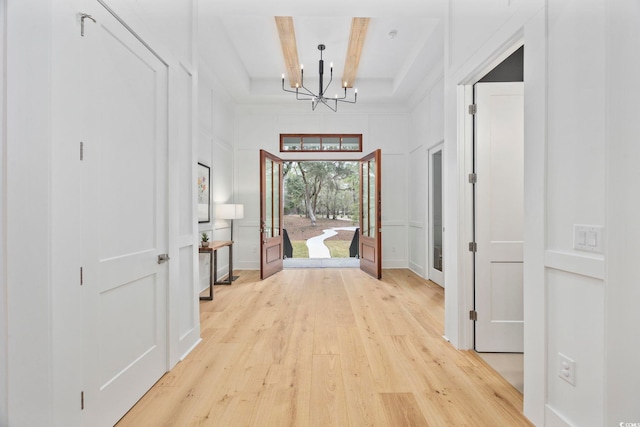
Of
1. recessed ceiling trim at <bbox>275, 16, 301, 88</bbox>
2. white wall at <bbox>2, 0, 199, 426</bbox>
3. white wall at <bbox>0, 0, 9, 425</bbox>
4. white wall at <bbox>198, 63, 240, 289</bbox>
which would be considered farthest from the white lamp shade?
white wall at <bbox>0, 0, 9, 425</bbox>

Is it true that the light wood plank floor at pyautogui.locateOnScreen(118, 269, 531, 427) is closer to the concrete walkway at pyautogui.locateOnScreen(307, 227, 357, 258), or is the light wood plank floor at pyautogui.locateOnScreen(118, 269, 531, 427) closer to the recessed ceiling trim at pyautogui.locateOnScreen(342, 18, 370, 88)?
the recessed ceiling trim at pyautogui.locateOnScreen(342, 18, 370, 88)

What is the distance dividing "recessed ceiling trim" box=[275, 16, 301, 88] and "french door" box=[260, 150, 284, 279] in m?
1.37

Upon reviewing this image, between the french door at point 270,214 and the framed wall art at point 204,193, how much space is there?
2.68ft

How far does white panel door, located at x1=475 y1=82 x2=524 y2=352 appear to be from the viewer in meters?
2.42

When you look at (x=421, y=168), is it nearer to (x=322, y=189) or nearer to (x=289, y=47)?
(x=289, y=47)

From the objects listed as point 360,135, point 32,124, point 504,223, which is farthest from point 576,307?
point 360,135

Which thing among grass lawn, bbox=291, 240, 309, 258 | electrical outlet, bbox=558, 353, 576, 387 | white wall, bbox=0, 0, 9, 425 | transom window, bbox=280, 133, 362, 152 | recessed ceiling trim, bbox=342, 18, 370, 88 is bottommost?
grass lawn, bbox=291, 240, 309, 258

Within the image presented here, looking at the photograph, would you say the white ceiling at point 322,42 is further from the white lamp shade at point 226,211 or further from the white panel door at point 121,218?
the white lamp shade at point 226,211

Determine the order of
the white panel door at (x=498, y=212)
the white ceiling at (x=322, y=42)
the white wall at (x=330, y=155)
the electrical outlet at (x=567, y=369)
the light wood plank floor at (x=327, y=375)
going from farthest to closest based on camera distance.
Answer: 1. the white wall at (x=330, y=155)
2. the white ceiling at (x=322, y=42)
3. the white panel door at (x=498, y=212)
4. the light wood plank floor at (x=327, y=375)
5. the electrical outlet at (x=567, y=369)

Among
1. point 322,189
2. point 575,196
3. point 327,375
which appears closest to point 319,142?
point 327,375

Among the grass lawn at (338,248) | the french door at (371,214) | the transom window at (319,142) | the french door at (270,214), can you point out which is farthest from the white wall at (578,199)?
the grass lawn at (338,248)

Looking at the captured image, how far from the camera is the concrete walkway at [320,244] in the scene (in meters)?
9.00

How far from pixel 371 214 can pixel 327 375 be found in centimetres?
358

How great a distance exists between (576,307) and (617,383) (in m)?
0.30
